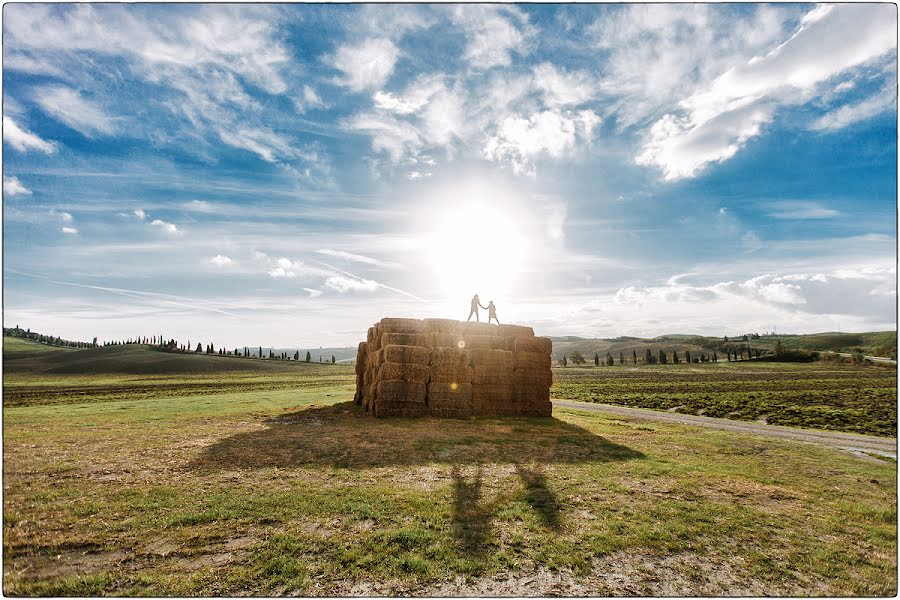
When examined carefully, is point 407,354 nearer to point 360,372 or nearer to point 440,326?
point 440,326

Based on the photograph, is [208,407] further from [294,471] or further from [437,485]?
[437,485]

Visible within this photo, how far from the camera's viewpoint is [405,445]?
18.0m

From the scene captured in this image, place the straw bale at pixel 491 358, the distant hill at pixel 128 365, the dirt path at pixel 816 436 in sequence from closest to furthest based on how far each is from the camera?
1. the dirt path at pixel 816 436
2. the straw bale at pixel 491 358
3. the distant hill at pixel 128 365

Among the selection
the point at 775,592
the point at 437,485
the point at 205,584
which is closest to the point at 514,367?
the point at 437,485

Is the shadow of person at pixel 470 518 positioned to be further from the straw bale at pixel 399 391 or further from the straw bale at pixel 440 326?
the straw bale at pixel 440 326

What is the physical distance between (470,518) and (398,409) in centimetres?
1582

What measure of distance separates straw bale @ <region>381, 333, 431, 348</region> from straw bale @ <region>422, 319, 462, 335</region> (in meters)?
0.73

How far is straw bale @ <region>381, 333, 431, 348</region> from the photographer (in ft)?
85.3

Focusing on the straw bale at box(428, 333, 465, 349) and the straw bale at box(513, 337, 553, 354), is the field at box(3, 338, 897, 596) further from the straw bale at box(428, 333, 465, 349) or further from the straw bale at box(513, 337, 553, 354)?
the straw bale at box(513, 337, 553, 354)

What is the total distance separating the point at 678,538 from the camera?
364 inches

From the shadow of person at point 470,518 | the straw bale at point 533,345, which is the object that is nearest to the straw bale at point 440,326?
the straw bale at point 533,345

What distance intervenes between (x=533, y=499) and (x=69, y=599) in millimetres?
9583

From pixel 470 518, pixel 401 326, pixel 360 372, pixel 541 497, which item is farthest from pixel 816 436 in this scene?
pixel 360 372

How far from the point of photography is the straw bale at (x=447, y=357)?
25797mm
